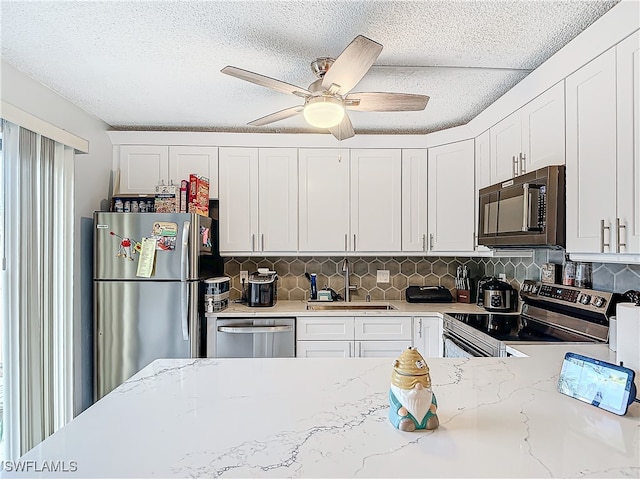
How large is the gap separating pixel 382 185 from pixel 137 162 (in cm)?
199

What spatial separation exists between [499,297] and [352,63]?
6.54 ft

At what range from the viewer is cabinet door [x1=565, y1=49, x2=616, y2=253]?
1628 mm

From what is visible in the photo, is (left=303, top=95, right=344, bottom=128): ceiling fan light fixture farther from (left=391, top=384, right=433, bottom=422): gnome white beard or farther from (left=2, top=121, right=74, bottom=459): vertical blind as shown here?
(left=2, top=121, right=74, bottom=459): vertical blind

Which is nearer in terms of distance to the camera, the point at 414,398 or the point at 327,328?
the point at 414,398

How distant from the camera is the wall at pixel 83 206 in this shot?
2680mm

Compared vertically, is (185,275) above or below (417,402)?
above

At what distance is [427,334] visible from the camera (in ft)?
10.1

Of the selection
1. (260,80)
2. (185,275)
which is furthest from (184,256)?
(260,80)

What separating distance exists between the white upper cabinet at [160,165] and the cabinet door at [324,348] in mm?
1406

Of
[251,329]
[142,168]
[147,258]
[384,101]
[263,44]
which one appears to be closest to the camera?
[263,44]

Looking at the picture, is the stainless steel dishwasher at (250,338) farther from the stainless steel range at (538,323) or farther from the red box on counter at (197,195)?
the stainless steel range at (538,323)

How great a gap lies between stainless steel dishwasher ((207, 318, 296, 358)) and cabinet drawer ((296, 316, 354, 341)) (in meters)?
0.11

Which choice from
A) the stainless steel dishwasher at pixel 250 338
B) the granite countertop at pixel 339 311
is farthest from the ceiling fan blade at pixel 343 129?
the stainless steel dishwasher at pixel 250 338

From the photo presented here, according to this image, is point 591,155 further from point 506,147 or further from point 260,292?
point 260,292
